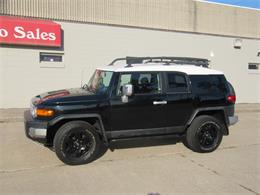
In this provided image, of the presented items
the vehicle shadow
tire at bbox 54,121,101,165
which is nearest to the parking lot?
the vehicle shadow

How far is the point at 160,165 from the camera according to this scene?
6.11 metres

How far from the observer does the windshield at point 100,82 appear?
259 inches

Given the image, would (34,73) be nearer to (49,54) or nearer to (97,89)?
(49,54)

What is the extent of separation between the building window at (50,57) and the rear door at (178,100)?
761cm

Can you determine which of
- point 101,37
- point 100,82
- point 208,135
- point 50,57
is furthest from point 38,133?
point 101,37

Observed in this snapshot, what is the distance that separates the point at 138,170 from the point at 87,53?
891 centimetres

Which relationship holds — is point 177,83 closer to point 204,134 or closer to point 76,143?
point 204,134

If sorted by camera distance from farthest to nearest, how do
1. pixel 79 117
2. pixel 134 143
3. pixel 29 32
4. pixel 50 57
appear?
pixel 50 57
pixel 29 32
pixel 134 143
pixel 79 117

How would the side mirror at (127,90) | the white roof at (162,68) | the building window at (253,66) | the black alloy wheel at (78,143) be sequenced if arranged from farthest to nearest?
the building window at (253,66)
the white roof at (162,68)
the side mirror at (127,90)
the black alloy wheel at (78,143)

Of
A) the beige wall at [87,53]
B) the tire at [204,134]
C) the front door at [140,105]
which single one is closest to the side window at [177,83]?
the front door at [140,105]

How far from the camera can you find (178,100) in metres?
6.93

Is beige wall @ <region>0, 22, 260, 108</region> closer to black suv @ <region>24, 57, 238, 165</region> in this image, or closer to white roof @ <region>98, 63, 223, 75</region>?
black suv @ <region>24, 57, 238, 165</region>

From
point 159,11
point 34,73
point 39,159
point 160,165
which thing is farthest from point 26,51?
point 160,165

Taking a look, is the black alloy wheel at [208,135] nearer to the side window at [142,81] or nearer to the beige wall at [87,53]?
the side window at [142,81]
